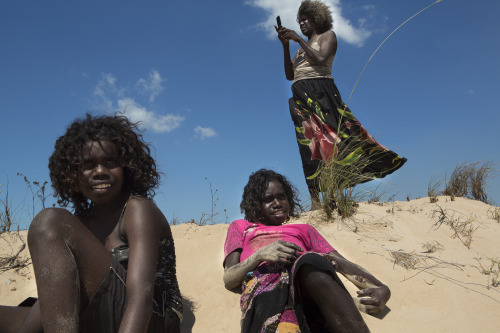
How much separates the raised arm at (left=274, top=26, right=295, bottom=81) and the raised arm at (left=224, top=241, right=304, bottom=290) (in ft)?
9.12

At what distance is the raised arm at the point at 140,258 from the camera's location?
1.52 meters

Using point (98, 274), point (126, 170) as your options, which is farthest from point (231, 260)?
point (98, 274)

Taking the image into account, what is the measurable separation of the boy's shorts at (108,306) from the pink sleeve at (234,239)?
3.58 feet

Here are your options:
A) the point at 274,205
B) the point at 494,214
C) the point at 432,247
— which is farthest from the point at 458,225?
the point at 274,205

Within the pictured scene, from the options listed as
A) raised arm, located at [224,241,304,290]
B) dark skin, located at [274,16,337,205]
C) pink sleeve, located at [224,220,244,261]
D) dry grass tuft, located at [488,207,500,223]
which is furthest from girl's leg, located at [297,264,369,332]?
dry grass tuft, located at [488,207,500,223]

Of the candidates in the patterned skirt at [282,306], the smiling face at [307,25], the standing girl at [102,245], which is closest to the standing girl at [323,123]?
the smiling face at [307,25]

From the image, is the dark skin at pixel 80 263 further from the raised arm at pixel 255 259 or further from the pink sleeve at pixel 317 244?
the pink sleeve at pixel 317 244

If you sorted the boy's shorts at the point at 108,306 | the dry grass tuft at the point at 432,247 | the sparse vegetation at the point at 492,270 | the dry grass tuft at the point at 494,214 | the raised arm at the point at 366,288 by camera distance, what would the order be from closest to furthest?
the boy's shorts at the point at 108,306
the raised arm at the point at 366,288
the sparse vegetation at the point at 492,270
the dry grass tuft at the point at 432,247
the dry grass tuft at the point at 494,214

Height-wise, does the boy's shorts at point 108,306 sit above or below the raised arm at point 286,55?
below

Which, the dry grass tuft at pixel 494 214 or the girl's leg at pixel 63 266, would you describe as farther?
the dry grass tuft at pixel 494 214

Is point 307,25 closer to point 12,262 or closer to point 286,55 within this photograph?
point 286,55

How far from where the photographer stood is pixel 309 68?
451 centimetres

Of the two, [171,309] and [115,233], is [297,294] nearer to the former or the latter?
[171,309]

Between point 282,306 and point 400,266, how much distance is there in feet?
5.35
